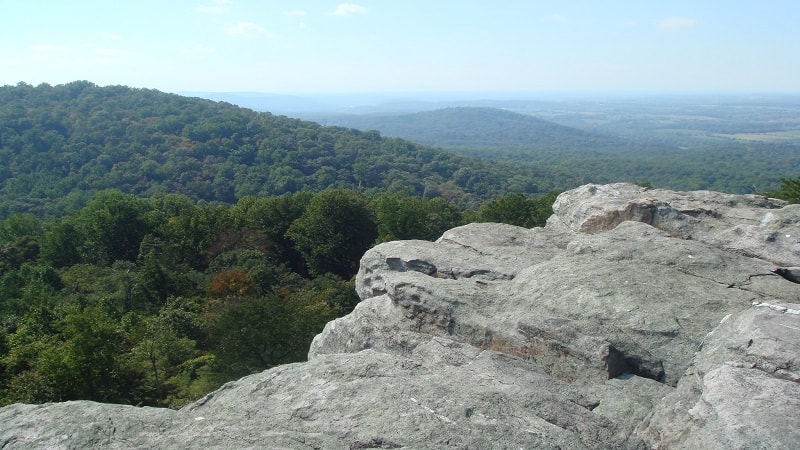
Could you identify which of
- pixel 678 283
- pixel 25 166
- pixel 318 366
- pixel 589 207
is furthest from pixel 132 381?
pixel 25 166

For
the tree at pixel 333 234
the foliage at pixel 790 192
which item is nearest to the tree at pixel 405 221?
the tree at pixel 333 234

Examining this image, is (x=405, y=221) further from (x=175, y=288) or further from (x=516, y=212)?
(x=175, y=288)

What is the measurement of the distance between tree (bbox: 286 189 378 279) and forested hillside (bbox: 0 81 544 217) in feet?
162

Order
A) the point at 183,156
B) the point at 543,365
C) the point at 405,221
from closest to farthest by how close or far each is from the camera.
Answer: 1. the point at 543,365
2. the point at 405,221
3. the point at 183,156

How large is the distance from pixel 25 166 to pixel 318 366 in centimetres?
9977

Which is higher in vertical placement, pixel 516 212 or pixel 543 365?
pixel 543 365

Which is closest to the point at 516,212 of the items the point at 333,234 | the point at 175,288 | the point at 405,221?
the point at 405,221

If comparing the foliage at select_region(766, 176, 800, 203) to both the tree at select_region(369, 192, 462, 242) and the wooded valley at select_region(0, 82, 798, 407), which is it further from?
the tree at select_region(369, 192, 462, 242)

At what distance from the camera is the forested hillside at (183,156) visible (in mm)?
89000

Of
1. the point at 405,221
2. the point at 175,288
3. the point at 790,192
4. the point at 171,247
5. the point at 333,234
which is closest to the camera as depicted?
the point at 175,288

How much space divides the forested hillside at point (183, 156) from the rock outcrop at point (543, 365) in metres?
79.8

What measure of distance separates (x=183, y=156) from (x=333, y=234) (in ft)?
226

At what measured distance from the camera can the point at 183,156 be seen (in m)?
101

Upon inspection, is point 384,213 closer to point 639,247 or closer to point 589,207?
point 589,207
